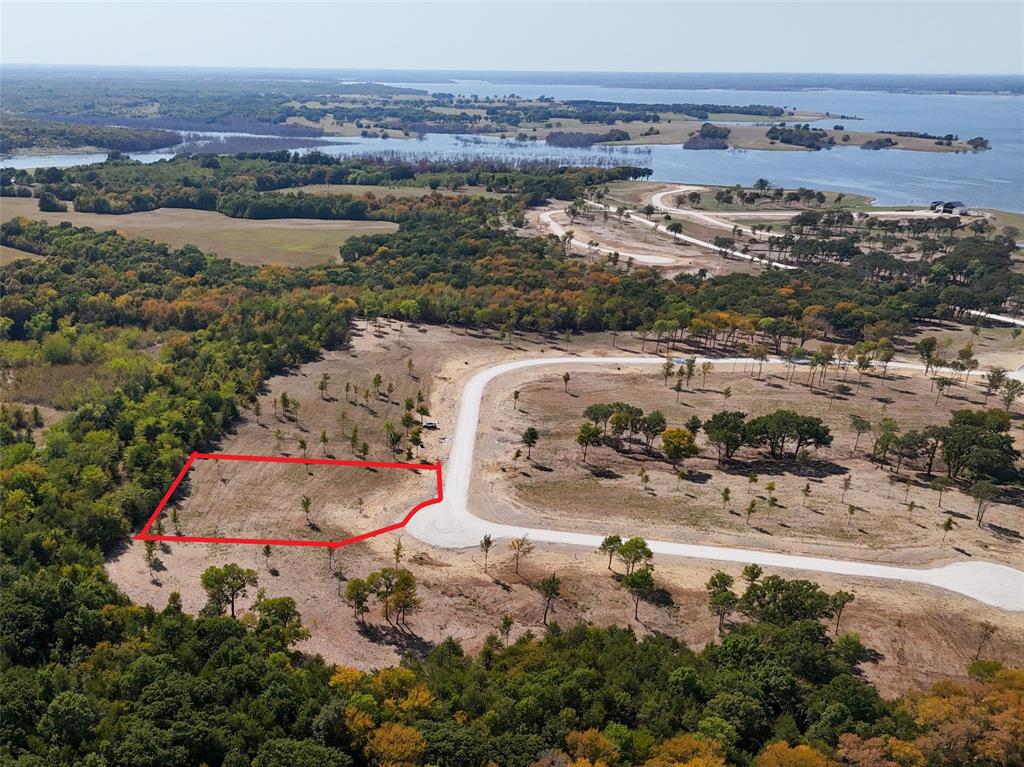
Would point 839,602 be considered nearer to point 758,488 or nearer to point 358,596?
point 758,488

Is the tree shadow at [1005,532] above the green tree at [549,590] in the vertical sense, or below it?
above

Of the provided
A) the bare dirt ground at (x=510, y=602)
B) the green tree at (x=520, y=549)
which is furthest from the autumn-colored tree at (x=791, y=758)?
the green tree at (x=520, y=549)

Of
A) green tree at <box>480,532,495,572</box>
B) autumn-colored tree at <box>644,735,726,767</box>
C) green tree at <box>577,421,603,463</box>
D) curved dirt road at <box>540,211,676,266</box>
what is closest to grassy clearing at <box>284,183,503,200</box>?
curved dirt road at <box>540,211,676,266</box>

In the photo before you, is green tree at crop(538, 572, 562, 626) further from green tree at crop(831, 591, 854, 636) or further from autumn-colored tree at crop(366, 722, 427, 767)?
green tree at crop(831, 591, 854, 636)

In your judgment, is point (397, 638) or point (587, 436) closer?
point (397, 638)

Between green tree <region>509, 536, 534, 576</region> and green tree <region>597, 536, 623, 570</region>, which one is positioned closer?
green tree <region>597, 536, 623, 570</region>

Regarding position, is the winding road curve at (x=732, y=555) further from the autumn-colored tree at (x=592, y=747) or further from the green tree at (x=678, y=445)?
the autumn-colored tree at (x=592, y=747)

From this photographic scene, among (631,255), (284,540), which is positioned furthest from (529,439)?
(631,255)
